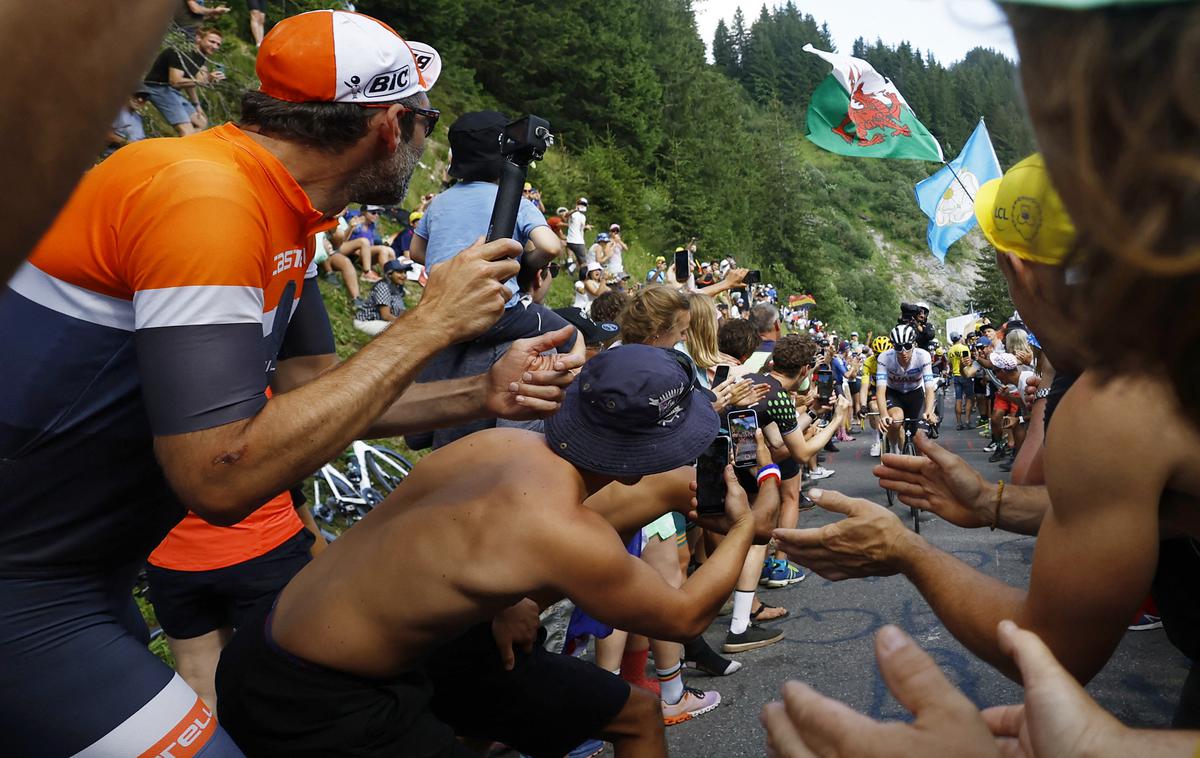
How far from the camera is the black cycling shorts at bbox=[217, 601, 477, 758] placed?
88.7 inches

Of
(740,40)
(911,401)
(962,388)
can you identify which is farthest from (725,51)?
(911,401)

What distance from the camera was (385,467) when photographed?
7379mm

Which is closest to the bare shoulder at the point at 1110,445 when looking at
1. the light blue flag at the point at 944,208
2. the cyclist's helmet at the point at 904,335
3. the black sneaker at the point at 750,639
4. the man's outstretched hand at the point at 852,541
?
the man's outstretched hand at the point at 852,541

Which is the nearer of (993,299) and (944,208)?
(944,208)

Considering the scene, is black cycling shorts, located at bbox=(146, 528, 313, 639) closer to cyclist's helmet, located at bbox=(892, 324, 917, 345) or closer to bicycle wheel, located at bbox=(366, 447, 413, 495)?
bicycle wheel, located at bbox=(366, 447, 413, 495)

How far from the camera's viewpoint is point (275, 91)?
2094mm

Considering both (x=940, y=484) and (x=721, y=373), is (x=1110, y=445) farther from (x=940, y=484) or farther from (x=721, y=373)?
(x=721, y=373)

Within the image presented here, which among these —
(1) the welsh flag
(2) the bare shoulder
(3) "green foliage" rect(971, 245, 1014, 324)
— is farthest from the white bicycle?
(3) "green foliage" rect(971, 245, 1014, 324)

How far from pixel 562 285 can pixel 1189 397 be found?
58.3 ft

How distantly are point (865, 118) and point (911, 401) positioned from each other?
449 centimetres

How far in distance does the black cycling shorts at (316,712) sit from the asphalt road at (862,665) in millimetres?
2123

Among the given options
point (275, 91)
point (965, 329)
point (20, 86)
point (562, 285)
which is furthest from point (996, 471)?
point (965, 329)

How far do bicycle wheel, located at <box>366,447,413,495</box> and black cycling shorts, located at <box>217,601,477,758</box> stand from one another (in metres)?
4.73

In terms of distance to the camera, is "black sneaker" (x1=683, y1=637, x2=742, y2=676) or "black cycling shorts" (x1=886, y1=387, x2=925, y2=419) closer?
"black sneaker" (x1=683, y1=637, x2=742, y2=676)
